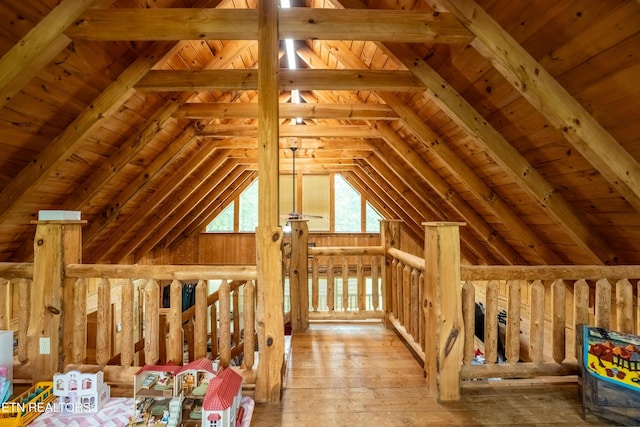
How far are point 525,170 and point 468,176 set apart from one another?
764 millimetres

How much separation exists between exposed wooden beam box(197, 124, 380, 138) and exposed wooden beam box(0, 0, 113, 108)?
87.4 inches

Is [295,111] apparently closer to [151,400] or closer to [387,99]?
[387,99]

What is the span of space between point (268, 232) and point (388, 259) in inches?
62.0

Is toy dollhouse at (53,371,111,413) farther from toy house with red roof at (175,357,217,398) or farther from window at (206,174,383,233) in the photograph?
window at (206,174,383,233)

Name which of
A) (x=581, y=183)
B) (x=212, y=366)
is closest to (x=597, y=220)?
(x=581, y=183)

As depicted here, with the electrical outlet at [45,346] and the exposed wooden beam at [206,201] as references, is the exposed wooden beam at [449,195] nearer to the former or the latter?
the exposed wooden beam at [206,201]

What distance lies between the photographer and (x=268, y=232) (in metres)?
1.90

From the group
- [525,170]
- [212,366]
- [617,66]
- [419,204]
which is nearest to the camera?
[617,66]

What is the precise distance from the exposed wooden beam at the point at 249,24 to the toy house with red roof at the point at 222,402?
6.62 ft

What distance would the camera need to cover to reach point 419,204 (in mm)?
5453

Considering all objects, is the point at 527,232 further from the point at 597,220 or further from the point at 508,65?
the point at 508,65

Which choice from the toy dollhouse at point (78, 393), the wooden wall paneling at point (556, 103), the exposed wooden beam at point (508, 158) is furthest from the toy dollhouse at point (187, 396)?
the exposed wooden beam at point (508, 158)

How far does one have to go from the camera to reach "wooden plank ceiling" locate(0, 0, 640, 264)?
185 cm

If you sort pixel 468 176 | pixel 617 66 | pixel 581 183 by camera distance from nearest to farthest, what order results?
pixel 617 66 → pixel 581 183 → pixel 468 176
